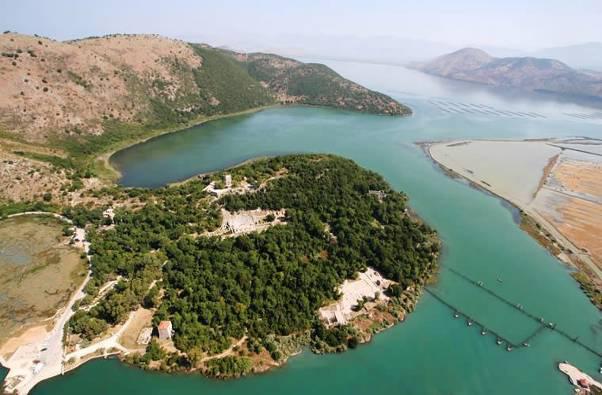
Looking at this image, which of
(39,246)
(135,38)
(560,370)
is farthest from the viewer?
(135,38)

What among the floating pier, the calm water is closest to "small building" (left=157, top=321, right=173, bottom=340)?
the calm water

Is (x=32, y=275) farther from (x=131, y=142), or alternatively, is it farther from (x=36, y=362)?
(x=131, y=142)

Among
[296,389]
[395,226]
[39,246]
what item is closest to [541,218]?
[395,226]

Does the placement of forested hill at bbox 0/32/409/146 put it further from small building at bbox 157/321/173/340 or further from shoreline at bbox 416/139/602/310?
shoreline at bbox 416/139/602/310

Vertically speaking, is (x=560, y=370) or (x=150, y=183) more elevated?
(x=150, y=183)

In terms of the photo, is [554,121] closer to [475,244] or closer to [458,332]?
[475,244]

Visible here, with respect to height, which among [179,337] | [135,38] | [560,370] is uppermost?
[135,38]

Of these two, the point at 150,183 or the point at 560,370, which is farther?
the point at 150,183

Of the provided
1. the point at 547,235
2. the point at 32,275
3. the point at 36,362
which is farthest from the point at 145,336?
the point at 547,235
